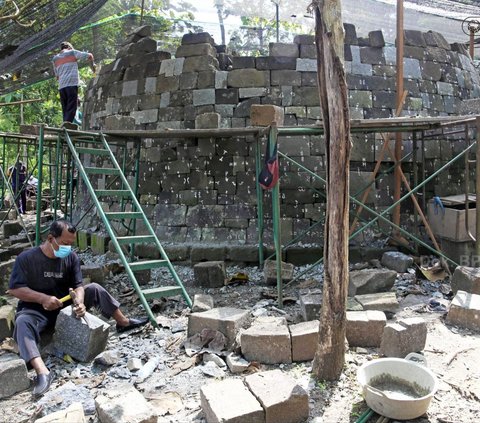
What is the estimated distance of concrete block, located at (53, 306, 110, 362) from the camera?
3.84 meters

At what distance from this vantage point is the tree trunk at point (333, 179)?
321 cm

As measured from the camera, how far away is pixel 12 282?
3.98 meters

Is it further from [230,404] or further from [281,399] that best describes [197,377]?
[281,399]

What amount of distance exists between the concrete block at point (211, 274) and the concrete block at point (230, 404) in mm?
3217

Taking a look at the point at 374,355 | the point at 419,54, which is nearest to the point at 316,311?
the point at 374,355

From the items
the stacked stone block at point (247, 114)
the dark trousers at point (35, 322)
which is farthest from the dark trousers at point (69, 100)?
the dark trousers at point (35, 322)

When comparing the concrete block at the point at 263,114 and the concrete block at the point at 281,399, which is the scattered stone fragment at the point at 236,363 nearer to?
the concrete block at the point at 281,399

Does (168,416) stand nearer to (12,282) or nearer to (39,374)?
(39,374)

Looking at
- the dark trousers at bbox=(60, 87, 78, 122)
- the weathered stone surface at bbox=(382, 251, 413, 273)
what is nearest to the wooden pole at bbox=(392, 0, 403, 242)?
the weathered stone surface at bbox=(382, 251, 413, 273)

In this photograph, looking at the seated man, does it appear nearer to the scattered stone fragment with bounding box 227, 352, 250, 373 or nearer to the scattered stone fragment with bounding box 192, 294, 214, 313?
the scattered stone fragment with bounding box 192, 294, 214, 313

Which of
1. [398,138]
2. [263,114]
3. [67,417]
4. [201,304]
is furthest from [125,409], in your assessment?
[398,138]

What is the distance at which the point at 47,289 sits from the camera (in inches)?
163

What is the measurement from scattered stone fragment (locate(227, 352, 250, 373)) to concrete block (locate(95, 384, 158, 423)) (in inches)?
37.0

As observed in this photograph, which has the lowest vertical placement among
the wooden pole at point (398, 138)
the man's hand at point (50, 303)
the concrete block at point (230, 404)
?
the concrete block at point (230, 404)
